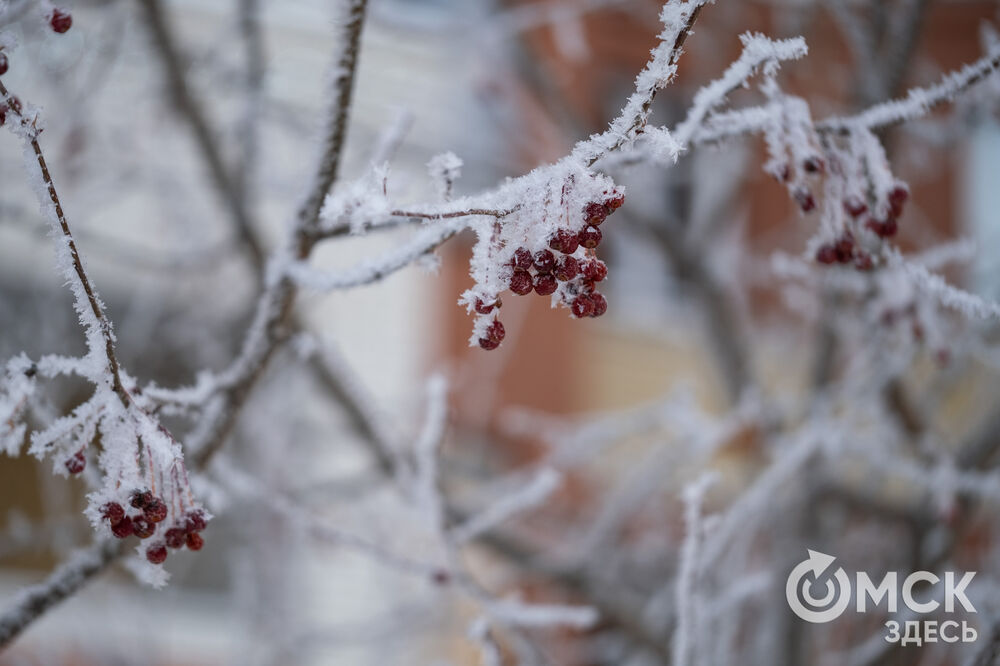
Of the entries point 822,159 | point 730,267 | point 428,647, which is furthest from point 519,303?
point 822,159

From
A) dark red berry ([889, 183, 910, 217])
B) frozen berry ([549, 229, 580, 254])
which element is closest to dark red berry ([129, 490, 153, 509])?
frozen berry ([549, 229, 580, 254])

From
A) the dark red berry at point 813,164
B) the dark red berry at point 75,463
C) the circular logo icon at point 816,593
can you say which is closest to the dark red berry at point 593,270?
the dark red berry at point 813,164

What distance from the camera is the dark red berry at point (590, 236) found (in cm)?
79

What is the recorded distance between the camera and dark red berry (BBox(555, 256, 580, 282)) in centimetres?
81

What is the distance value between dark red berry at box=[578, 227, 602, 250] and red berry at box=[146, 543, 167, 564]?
54cm

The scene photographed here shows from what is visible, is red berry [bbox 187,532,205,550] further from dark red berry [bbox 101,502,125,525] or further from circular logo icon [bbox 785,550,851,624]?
circular logo icon [bbox 785,550,851,624]

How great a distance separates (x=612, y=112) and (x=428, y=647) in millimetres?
4158

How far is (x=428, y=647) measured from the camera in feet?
15.3

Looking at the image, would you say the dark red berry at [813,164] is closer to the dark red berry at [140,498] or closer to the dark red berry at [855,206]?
the dark red berry at [855,206]

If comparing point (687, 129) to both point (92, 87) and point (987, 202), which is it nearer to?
point (92, 87)

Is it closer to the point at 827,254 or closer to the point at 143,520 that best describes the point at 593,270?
the point at 827,254

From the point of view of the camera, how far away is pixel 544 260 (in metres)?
0.79

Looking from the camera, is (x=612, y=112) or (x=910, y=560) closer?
(x=910, y=560)

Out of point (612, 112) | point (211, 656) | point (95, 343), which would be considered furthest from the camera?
point (612, 112)
